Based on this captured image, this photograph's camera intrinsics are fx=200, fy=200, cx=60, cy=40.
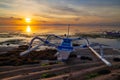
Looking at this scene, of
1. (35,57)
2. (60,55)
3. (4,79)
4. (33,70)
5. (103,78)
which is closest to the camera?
(103,78)

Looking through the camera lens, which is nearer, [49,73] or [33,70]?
[49,73]

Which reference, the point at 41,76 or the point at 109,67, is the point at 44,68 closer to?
the point at 41,76

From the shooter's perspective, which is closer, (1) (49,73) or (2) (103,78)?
(2) (103,78)

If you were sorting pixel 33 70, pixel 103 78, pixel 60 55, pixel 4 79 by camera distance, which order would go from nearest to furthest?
pixel 103 78
pixel 4 79
pixel 33 70
pixel 60 55

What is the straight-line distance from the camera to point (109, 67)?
1811 centimetres

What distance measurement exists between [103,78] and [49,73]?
179 inches

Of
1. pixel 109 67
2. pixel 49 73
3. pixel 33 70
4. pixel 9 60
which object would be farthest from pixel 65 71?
pixel 9 60

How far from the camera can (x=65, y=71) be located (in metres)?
16.9

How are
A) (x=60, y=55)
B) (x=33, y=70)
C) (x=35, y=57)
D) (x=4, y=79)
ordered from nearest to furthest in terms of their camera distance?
1. (x=4, y=79)
2. (x=33, y=70)
3. (x=60, y=55)
4. (x=35, y=57)

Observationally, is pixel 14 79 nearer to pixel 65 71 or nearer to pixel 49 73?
pixel 49 73

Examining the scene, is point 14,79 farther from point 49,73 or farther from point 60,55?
point 60,55

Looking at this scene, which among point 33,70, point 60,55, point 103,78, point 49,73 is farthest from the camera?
point 60,55

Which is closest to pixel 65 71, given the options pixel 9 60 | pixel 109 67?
pixel 109 67

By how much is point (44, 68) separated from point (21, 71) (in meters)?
2.14
